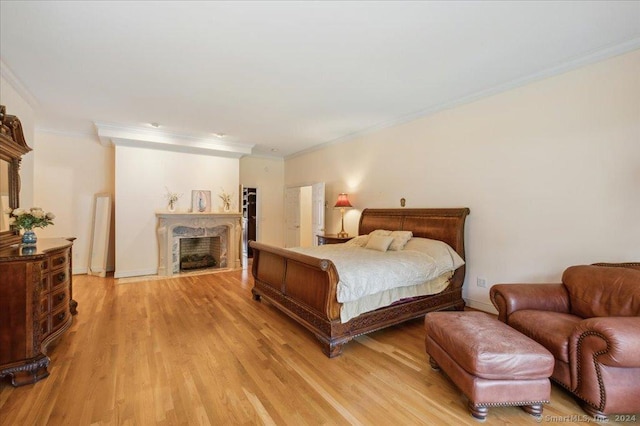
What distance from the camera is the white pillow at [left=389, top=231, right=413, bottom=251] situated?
12.6ft

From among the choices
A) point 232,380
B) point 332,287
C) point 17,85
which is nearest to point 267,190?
point 17,85

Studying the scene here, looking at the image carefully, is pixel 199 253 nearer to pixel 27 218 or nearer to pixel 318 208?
pixel 318 208

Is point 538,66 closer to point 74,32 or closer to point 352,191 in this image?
point 352,191

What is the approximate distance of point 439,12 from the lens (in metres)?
2.12

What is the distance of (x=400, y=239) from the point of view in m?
3.92

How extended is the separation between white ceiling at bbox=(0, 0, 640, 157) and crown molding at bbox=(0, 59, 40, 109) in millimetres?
31

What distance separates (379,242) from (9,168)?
174 inches

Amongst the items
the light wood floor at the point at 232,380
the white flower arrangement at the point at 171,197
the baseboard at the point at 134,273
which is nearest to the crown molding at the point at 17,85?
the white flower arrangement at the point at 171,197

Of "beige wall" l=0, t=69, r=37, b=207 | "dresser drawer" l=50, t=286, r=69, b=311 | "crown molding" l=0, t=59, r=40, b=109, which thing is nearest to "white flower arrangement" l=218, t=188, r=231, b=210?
"beige wall" l=0, t=69, r=37, b=207

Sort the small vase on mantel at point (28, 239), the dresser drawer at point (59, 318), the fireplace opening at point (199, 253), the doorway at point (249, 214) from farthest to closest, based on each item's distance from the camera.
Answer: the doorway at point (249, 214), the fireplace opening at point (199, 253), the small vase on mantel at point (28, 239), the dresser drawer at point (59, 318)

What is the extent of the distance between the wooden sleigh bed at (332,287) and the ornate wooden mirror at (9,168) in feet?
8.25

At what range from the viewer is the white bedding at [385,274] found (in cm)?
263

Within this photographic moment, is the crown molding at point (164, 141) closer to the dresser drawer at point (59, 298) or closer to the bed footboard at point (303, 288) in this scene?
the bed footboard at point (303, 288)

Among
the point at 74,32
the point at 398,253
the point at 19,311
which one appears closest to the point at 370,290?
the point at 398,253
